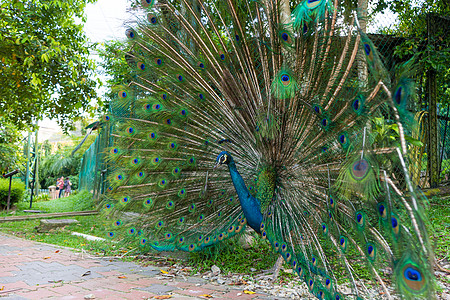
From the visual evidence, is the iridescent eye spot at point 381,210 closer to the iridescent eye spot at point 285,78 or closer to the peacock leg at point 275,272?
the iridescent eye spot at point 285,78

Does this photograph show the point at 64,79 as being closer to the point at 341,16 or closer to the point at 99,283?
the point at 99,283

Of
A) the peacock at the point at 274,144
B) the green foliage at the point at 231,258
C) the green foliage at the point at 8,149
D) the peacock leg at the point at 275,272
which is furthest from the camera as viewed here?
the green foliage at the point at 8,149

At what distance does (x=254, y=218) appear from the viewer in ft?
11.9

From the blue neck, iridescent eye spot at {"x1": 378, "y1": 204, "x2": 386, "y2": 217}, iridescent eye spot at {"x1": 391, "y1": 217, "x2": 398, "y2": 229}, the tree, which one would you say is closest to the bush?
the tree

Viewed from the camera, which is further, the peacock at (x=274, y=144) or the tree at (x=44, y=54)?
the tree at (x=44, y=54)

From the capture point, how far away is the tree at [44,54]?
7246 millimetres

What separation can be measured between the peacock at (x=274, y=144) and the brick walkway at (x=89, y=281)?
1.40 feet

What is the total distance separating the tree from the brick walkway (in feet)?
13.6

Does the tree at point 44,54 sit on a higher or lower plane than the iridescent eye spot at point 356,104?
higher

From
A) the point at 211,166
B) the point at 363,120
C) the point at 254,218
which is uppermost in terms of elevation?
the point at 363,120

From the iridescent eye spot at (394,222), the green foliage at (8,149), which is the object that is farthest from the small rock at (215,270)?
the green foliage at (8,149)

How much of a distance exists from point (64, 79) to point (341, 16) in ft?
23.3

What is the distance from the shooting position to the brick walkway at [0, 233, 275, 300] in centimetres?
332

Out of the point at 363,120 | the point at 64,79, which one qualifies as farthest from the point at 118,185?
the point at 64,79
